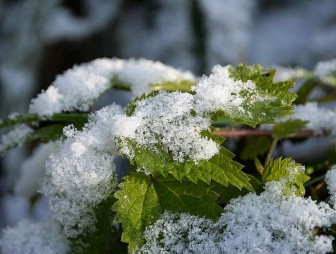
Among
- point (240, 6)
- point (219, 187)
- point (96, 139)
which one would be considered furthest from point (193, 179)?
point (240, 6)

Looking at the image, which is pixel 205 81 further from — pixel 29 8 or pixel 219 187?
pixel 29 8

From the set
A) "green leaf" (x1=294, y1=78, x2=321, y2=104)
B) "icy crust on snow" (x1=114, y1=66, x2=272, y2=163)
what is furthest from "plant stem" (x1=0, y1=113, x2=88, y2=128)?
"green leaf" (x1=294, y1=78, x2=321, y2=104)

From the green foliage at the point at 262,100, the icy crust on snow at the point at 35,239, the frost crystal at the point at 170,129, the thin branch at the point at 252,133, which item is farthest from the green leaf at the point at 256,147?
the icy crust on snow at the point at 35,239

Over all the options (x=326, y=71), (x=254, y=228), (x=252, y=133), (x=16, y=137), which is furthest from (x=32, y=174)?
(x=326, y=71)

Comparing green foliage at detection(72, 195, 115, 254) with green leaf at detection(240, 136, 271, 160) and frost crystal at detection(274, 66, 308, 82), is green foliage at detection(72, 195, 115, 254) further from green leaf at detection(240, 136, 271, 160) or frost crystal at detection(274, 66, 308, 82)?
frost crystal at detection(274, 66, 308, 82)

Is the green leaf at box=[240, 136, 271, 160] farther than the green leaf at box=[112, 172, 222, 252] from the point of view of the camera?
Yes

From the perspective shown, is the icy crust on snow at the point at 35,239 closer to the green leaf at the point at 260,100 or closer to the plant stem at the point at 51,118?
the plant stem at the point at 51,118
